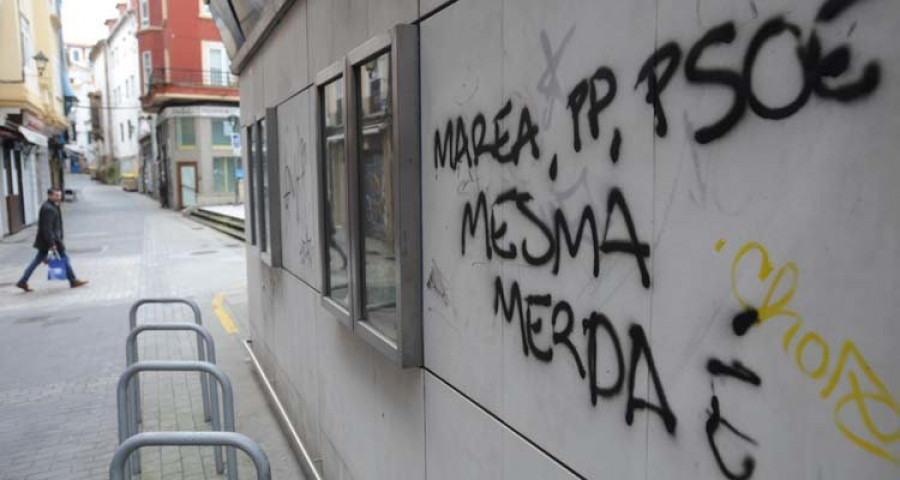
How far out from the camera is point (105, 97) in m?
62.9

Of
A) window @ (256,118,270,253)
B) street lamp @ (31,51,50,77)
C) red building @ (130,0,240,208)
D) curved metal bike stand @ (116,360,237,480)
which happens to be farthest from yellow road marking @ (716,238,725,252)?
red building @ (130,0,240,208)

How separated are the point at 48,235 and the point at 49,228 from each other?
154 mm

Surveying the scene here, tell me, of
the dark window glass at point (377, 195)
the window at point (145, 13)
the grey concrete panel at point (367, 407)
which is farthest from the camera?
the window at point (145, 13)

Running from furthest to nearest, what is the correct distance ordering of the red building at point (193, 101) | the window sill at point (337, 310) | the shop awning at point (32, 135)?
the red building at point (193, 101) → the shop awning at point (32, 135) → the window sill at point (337, 310)

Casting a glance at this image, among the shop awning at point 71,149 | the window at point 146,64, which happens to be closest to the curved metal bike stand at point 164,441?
the window at point 146,64

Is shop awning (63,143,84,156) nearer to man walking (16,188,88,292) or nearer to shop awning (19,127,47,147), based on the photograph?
shop awning (19,127,47,147)

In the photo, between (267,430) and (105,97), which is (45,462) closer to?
(267,430)

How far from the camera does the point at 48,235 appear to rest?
38.0ft

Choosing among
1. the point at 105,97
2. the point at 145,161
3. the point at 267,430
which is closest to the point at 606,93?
the point at 267,430

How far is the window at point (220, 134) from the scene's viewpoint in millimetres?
33438

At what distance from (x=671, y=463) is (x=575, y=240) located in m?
0.61

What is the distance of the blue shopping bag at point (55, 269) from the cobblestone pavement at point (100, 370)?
15.7 inches

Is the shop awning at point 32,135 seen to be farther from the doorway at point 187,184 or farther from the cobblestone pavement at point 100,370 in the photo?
the doorway at point 187,184

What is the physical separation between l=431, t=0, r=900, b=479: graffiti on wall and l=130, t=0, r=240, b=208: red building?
107 ft
